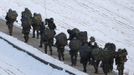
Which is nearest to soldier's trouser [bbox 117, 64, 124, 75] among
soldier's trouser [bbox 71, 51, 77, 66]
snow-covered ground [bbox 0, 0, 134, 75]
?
soldier's trouser [bbox 71, 51, 77, 66]

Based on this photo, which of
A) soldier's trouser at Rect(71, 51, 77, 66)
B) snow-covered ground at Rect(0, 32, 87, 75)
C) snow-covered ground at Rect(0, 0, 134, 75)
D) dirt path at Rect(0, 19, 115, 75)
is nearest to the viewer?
snow-covered ground at Rect(0, 32, 87, 75)

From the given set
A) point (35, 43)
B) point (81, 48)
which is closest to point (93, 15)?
point (35, 43)

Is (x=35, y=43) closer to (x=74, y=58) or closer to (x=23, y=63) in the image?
(x=74, y=58)

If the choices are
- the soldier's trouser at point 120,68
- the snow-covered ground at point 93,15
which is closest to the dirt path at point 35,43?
the soldier's trouser at point 120,68

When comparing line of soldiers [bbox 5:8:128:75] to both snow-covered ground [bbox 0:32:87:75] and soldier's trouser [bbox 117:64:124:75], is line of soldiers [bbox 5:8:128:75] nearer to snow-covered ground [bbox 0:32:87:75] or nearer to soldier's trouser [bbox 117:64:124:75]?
soldier's trouser [bbox 117:64:124:75]

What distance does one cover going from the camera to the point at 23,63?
20547mm

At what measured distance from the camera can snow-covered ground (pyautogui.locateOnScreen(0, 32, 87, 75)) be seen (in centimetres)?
1958

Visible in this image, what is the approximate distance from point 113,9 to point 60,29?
27.2 ft

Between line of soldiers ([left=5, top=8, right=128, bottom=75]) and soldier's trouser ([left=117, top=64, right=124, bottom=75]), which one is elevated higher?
line of soldiers ([left=5, top=8, right=128, bottom=75])

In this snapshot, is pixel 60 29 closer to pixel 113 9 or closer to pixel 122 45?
pixel 122 45

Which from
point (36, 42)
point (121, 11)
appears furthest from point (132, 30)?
point (36, 42)

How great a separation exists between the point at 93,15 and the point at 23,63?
18.7m

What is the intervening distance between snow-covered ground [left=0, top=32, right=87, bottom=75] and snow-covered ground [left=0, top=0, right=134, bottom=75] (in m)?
11.1

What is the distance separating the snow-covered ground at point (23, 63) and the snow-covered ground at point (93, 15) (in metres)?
11.1
